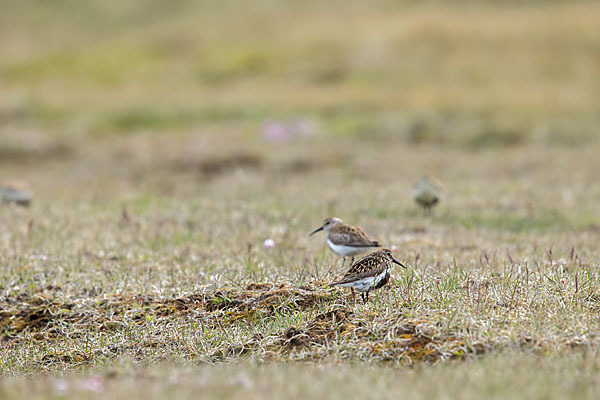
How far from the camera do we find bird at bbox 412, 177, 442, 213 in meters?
11.6

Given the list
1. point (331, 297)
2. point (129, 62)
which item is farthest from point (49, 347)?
point (129, 62)

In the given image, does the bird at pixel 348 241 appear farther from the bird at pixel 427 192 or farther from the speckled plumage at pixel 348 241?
the bird at pixel 427 192

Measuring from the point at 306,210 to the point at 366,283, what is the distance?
19.9 feet

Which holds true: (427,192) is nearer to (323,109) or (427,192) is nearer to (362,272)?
(362,272)

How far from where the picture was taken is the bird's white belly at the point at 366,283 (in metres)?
6.05

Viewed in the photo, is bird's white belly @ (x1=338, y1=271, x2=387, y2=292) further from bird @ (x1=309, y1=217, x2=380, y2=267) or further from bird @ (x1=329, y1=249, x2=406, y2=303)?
bird @ (x1=309, y1=217, x2=380, y2=267)

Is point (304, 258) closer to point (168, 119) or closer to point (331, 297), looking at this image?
point (331, 297)

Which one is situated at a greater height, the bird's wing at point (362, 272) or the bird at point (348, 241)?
the bird's wing at point (362, 272)

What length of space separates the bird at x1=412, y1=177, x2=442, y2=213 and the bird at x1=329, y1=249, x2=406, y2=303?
5.46 metres

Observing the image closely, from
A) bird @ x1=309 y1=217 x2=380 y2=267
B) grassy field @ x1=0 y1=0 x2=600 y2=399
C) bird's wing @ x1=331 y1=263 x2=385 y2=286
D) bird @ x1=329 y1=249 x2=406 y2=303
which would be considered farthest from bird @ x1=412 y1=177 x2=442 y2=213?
bird's wing @ x1=331 y1=263 x2=385 y2=286

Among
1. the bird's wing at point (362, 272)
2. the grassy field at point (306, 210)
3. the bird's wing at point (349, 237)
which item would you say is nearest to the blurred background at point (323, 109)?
the grassy field at point (306, 210)

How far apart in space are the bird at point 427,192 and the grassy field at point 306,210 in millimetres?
328

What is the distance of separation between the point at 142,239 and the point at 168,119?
16865 mm

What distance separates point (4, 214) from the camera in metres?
11.5
